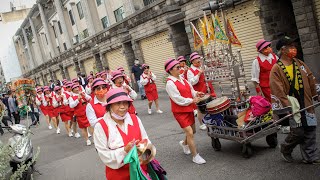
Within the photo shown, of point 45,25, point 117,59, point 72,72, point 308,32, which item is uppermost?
point 45,25

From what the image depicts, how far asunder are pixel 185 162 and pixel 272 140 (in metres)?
1.65

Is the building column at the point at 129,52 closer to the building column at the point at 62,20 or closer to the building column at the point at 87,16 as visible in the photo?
the building column at the point at 87,16

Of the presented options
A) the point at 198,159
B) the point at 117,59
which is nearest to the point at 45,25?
the point at 117,59

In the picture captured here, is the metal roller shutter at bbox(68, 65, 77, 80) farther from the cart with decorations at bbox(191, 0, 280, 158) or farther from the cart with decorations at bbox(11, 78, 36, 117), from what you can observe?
the cart with decorations at bbox(191, 0, 280, 158)

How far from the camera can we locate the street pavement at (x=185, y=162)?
550cm

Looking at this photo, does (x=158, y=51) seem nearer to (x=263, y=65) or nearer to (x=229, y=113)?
(x=263, y=65)

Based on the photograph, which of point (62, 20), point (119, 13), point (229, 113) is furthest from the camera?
point (62, 20)

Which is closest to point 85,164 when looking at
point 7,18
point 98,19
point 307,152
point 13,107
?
point 307,152

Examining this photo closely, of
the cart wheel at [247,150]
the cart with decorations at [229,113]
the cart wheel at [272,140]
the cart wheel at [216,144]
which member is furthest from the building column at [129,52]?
the cart wheel at [247,150]

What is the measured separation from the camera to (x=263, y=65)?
23.2 ft

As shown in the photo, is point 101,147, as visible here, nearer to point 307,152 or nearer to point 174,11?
point 307,152

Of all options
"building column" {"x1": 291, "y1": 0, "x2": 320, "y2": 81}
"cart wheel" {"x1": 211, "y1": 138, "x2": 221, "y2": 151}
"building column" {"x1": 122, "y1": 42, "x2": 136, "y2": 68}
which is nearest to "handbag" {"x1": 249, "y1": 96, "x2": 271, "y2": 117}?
"cart wheel" {"x1": 211, "y1": 138, "x2": 221, "y2": 151}

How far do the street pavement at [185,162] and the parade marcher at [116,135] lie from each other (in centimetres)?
236

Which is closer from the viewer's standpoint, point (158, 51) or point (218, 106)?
point (218, 106)
